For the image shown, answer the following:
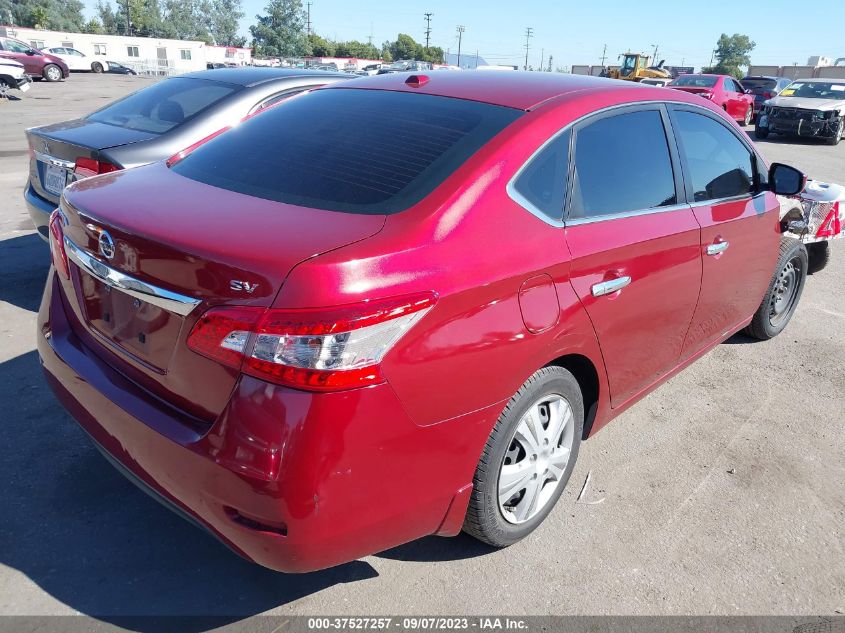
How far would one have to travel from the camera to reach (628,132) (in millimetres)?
3043

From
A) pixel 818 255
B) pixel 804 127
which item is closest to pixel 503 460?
pixel 818 255

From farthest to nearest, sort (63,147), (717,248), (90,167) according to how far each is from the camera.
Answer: (63,147), (90,167), (717,248)

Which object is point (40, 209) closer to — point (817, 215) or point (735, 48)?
point (817, 215)

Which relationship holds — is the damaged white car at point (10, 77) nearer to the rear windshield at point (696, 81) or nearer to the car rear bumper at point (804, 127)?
the rear windshield at point (696, 81)

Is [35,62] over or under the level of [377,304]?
under

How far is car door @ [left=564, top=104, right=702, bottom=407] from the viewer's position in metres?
2.69

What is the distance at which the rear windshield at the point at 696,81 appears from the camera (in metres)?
20.9

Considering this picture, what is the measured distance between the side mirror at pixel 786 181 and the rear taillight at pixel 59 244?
12.4 ft

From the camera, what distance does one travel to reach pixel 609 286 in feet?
8.97

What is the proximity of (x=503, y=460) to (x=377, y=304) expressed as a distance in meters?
0.91

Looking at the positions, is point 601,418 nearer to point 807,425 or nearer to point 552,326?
point 552,326

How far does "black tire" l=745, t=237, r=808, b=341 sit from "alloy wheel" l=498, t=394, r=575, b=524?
2.63 meters

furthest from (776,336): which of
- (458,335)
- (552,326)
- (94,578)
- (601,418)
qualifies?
(94,578)

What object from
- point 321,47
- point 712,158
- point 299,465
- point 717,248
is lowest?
point 321,47
